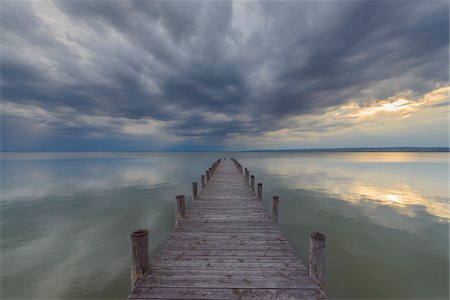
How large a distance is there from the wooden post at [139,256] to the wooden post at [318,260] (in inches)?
153

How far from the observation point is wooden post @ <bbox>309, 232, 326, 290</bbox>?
438cm

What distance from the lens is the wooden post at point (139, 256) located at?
4480 millimetres

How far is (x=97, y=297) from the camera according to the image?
22.2 feet

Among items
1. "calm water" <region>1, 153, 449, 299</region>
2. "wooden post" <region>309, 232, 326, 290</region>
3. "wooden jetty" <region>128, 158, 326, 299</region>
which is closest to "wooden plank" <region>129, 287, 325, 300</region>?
"wooden jetty" <region>128, 158, 326, 299</region>

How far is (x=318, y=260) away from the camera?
4.45 m

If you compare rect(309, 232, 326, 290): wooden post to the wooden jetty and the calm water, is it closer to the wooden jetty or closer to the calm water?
the wooden jetty

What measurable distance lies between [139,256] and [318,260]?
13.6ft

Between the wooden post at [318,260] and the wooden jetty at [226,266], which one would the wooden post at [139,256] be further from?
the wooden post at [318,260]

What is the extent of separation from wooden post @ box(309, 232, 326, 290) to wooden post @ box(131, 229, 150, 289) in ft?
12.8

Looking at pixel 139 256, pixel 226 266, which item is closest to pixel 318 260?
pixel 226 266

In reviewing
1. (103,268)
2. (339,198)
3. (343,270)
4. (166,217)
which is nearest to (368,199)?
(339,198)

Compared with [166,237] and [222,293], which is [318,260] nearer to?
[222,293]

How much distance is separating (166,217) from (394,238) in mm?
14303

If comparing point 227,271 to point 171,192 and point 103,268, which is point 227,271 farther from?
Answer: point 171,192
